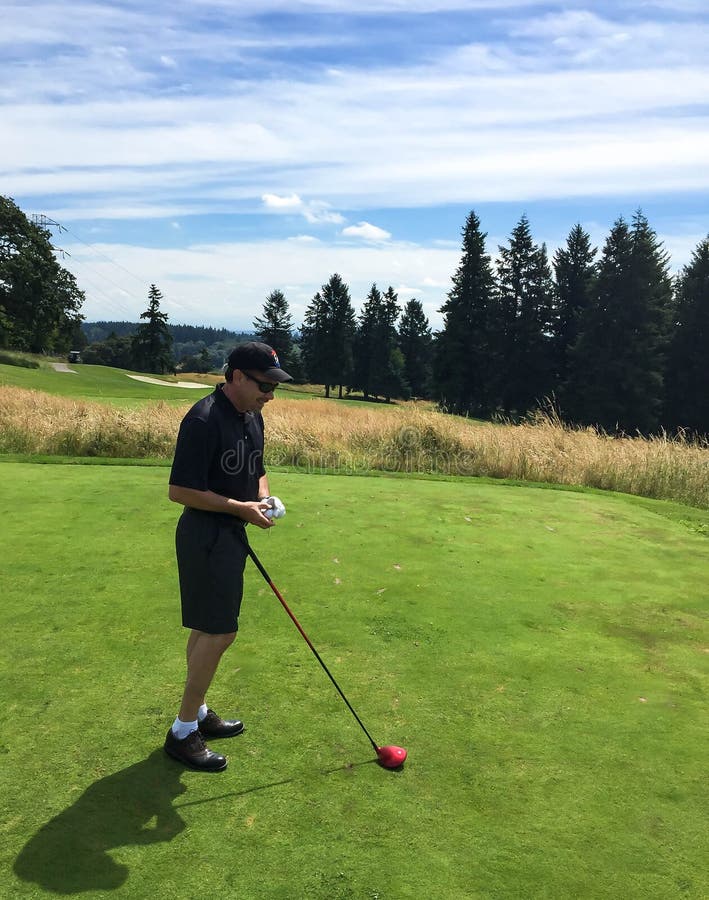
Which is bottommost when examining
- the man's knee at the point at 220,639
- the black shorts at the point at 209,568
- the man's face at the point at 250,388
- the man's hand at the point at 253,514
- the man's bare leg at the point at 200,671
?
the man's bare leg at the point at 200,671

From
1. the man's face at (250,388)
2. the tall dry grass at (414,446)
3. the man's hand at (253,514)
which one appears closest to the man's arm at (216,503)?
the man's hand at (253,514)

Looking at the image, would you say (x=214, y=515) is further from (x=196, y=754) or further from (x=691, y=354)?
(x=691, y=354)

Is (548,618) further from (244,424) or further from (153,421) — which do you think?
(153,421)

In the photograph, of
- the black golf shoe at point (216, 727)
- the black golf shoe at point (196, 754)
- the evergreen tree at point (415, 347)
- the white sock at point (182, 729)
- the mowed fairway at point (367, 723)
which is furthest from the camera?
the evergreen tree at point (415, 347)

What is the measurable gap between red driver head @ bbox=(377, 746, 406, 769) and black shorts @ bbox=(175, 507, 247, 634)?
36.7 inches

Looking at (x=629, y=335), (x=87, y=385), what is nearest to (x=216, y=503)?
(x=87, y=385)

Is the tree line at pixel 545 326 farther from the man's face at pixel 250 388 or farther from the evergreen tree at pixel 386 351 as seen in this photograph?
the man's face at pixel 250 388

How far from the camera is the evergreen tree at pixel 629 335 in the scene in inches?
1853

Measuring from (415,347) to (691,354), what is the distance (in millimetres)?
44312

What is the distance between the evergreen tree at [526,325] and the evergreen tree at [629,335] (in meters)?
6.73

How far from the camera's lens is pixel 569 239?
56.8m

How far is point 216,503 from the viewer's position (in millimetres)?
3129

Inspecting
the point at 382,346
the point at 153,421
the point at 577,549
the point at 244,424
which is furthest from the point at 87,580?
the point at 382,346

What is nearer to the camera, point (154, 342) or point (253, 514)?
point (253, 514)
